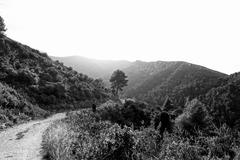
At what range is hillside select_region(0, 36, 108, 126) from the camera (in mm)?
38341

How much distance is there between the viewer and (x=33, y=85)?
48.3 meters

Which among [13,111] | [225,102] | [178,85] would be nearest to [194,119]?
[13,111]

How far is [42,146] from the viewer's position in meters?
15.3

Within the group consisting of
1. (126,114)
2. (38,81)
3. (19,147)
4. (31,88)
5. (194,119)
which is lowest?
(126,114)

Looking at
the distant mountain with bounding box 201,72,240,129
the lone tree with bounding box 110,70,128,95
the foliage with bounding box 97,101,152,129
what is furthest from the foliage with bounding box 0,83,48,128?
the distant mountain with bounding box 201,72,240,129

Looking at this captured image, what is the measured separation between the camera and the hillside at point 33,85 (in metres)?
38.3

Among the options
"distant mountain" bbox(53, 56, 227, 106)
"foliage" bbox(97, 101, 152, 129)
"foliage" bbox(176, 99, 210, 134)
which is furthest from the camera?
"distant mountain" bbox(53, 56, 227, 106)

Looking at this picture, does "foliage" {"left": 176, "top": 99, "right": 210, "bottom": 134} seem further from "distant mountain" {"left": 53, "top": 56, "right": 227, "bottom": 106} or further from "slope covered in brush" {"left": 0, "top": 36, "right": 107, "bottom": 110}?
"distant mountain" {"left": 53, "top": 56, "right": 227, "bottom": 106}

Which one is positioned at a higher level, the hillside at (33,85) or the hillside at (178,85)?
the hillside at (33,85)

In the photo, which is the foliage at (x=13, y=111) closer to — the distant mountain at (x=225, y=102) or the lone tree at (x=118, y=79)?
the lone tree at (x=118, y=79)

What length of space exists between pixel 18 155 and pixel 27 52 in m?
55.2

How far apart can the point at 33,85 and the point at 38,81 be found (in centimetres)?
403

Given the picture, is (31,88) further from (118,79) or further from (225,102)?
(225,102)

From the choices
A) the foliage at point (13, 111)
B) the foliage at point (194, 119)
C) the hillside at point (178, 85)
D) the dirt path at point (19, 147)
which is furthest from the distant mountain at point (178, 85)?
the dirt path at point (19, 147)
